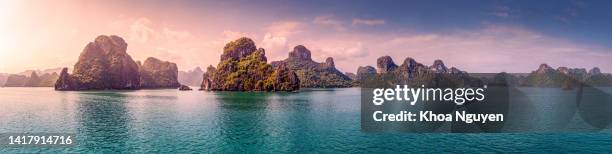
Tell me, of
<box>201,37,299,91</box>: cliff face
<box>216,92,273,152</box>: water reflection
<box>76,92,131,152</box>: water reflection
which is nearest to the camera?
<box>216,92,273,152</box>: water reflection


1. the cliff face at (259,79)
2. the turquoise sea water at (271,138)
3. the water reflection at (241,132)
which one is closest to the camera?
the turquoise sea water at (271,138)

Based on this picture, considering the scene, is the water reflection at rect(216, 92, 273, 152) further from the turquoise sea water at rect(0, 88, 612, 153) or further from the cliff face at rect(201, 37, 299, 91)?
the cliff face at rect(201, 37, 299, 91)

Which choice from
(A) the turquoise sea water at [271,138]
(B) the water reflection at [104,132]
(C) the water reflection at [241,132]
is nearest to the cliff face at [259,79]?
(C) the water reflection at [241,132]

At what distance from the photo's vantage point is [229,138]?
40.6m

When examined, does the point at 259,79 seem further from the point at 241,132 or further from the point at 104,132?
the point at 241,132

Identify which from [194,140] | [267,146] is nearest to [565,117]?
[267,146]

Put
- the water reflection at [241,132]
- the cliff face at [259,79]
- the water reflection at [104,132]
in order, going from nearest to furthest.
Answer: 1. the water reflection at [241,132]
2. the water reflection at [104,132]
3. the cliff face at [259,79]

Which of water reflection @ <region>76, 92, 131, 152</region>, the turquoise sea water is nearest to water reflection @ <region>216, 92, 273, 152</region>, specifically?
the turquoise sea water

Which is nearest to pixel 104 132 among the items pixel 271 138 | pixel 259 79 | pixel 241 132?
pixel 241 132

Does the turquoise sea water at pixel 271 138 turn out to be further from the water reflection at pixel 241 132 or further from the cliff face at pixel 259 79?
the cliff face at pixel 259 79

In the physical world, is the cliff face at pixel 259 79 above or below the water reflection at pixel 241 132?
above

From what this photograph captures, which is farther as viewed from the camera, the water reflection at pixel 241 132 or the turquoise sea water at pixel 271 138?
the water reflection at pixel 241 132

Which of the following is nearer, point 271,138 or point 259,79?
point 271,138

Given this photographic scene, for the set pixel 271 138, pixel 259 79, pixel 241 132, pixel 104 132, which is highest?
pixel 259 79
